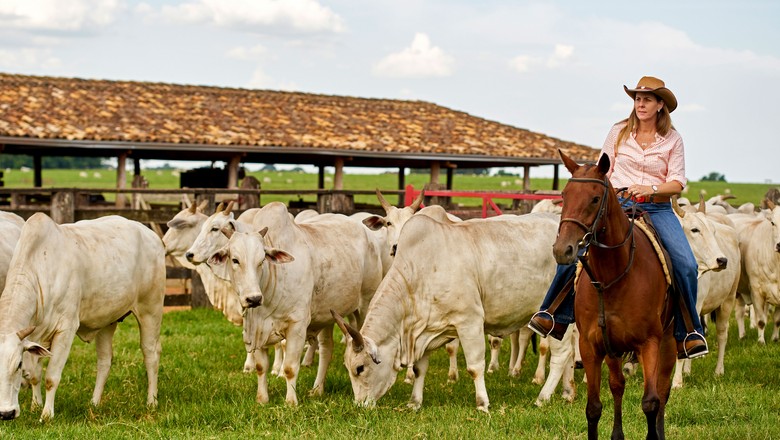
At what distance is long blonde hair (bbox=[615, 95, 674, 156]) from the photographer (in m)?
7.29

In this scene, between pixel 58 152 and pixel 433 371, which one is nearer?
pixel 433 371

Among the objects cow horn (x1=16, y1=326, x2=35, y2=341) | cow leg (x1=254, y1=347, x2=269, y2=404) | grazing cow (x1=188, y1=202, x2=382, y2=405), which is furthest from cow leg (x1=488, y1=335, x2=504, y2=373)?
cow horn (x1=16, y1=326, x2=35, y2=341)

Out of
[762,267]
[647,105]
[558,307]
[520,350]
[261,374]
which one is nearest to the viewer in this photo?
[647,105]

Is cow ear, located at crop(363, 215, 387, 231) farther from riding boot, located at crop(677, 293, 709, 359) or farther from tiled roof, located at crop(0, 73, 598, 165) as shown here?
tiled roof, located at crop(0, 73, 598, 165)

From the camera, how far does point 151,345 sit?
9477 millimetres

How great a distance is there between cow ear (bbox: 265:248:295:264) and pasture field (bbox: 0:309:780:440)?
1303mm

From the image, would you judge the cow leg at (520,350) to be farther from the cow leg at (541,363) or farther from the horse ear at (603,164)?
the horse ear at (603,164)

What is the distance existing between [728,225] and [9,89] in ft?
Result: 60.7

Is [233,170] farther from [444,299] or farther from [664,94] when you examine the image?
[664,94]

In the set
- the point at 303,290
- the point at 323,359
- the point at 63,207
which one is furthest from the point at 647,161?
the point at 63,207

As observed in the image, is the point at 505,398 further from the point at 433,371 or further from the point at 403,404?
the point at 433,371

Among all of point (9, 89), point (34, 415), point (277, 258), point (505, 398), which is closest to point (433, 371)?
Result: point (505, 398)

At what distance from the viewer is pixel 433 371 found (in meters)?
11.0

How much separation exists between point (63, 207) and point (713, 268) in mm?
11152
